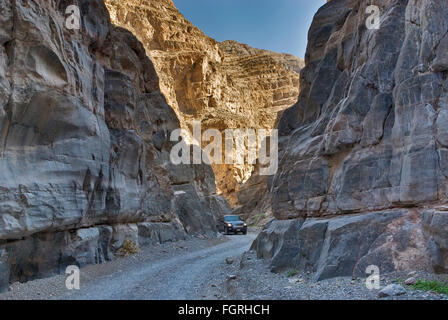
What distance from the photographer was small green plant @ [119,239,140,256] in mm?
15366

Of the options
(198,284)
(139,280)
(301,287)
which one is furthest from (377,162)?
(139,280)

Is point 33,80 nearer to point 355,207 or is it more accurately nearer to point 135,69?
point 355,207

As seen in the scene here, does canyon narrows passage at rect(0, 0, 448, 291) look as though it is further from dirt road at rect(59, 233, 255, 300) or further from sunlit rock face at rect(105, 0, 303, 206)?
sunlit rock face at rect(105, 0, 303, 206)

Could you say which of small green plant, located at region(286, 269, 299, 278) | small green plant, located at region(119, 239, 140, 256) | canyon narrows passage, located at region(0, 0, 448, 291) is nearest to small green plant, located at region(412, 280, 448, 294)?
canyon narrows passage, located at region(0, 0, 448, 291)

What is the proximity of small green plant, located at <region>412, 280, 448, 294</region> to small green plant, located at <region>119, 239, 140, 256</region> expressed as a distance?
11647 millimetres

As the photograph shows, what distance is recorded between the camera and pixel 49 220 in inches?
407

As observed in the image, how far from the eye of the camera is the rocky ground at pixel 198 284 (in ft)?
24.3

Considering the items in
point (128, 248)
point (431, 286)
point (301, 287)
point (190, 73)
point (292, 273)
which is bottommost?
point (128, 248)

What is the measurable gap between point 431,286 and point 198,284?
19.0 ft

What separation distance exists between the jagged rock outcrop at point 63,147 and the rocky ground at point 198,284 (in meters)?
0.92

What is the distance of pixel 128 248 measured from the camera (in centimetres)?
1562

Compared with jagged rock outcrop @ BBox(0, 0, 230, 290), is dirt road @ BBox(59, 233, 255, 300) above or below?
below

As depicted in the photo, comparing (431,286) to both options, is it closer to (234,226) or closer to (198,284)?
(198,284)

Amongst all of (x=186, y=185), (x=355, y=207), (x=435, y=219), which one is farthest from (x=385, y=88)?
(x=186, y=185)
